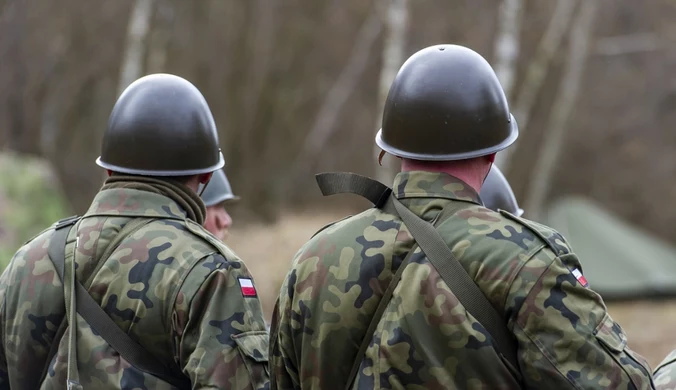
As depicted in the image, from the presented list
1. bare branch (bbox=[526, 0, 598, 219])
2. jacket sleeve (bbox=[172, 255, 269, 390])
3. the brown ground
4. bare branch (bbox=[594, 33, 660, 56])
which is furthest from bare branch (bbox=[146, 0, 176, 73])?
jacket sleeve (bbox=[172, 255, 269, 390])

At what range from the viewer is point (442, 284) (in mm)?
2949

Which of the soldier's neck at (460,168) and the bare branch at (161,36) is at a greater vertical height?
the soldier's neck at (460,168)

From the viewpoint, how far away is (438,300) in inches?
116

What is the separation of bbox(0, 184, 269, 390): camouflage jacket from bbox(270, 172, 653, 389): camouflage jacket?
34 centimetres

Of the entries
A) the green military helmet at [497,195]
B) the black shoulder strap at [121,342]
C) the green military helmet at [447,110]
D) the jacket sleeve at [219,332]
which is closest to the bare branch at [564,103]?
the green military helmet at [497,195]

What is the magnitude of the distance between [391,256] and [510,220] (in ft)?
1.29

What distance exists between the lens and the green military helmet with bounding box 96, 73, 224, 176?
3.95 metres

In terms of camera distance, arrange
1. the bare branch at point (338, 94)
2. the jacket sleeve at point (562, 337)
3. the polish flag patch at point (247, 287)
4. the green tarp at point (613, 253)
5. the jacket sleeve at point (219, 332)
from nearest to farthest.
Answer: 1. the jacket sleeve at point (562, 337)
2. the jacket sleeve at point (219, 332)
3. the polish flag patch at point (247, 287)
4. the green tarp at point (613, 253)
5. the bare branch at point (338, 94)

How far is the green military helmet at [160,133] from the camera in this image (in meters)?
3.95

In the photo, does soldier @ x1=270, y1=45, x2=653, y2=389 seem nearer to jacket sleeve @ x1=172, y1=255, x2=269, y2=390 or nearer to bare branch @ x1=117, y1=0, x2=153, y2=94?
jacket sleeve @ x1=172, y1=255, x2=269, y2=390

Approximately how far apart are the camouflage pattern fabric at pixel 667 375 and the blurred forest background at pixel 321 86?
1151 cm

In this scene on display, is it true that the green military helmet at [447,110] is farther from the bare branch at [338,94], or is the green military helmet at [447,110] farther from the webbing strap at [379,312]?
the bare branch at [338,94]

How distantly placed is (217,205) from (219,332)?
1.87 meters

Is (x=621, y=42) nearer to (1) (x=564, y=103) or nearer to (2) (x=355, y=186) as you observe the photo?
(1) (x=564, y=103)
